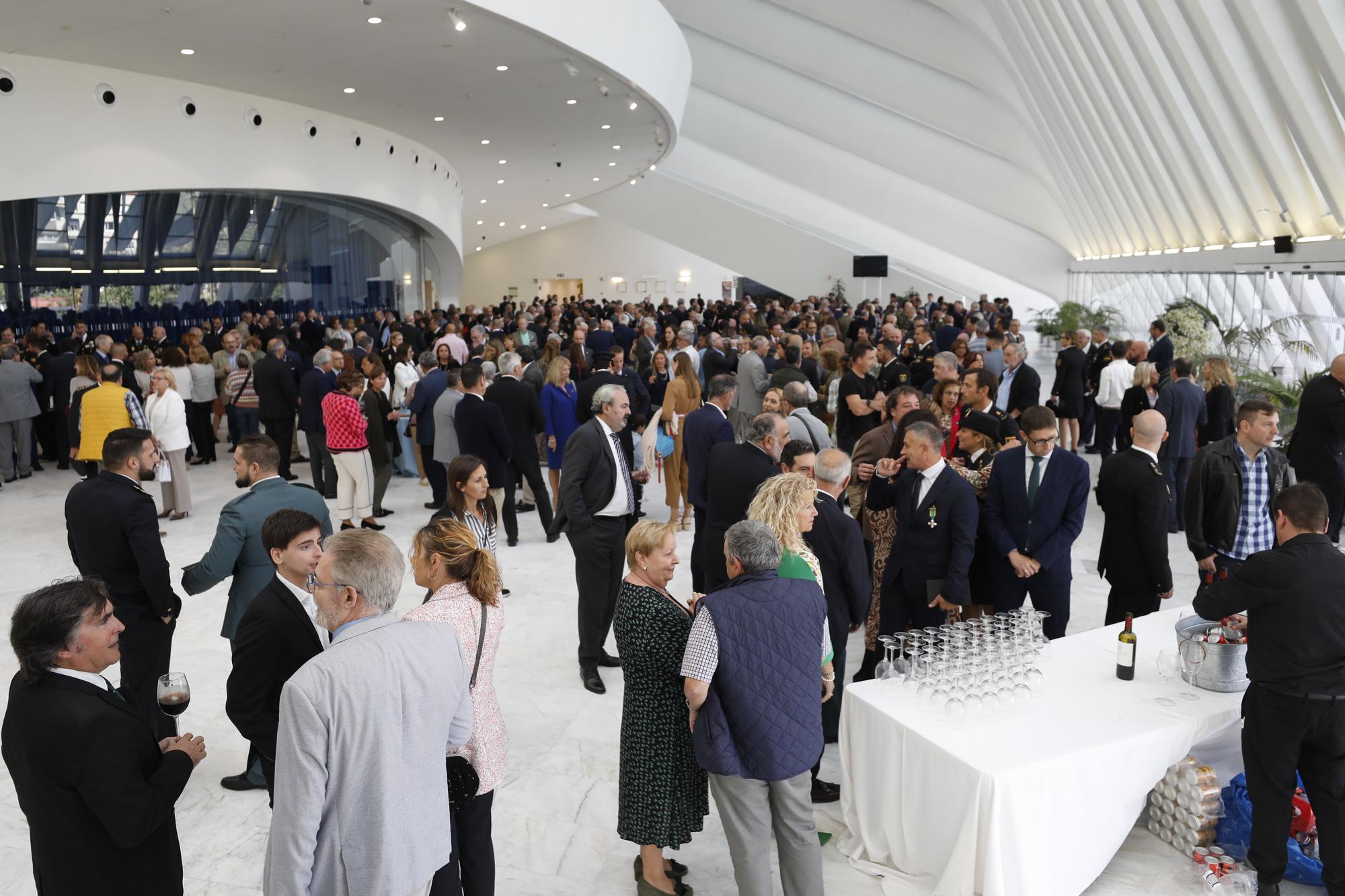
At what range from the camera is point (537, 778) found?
4227mm

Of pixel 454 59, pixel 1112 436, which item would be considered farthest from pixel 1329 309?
pixel 454 59

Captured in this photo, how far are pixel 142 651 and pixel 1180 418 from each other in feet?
23.9

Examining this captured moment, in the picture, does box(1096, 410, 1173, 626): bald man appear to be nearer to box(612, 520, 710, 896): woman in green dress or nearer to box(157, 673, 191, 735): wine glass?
box(612, 520, 710, 896): woman in green dress

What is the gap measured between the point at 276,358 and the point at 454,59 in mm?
4191

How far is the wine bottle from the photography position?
11.9 ft

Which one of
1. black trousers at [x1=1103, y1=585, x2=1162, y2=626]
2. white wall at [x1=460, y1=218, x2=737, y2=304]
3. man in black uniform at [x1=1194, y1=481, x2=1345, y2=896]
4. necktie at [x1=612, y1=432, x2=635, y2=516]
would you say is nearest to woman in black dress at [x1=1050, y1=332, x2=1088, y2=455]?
black trousers at [x1=1103, y1=585, x2=1162, y2=626]

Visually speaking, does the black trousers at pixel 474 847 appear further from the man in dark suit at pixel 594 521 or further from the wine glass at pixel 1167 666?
the wine glass at pixel 1167 666

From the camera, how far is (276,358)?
9.32m

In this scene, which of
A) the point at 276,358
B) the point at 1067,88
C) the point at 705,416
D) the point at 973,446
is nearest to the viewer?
the point at 973,446

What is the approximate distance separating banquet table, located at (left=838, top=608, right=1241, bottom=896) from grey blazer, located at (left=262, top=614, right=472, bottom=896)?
5.56ft

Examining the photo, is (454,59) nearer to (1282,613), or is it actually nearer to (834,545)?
(834,545)

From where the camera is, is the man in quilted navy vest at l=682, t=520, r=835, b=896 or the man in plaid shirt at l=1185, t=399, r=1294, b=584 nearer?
the man in quilted navy vest at l=682, t=520, r=835, b=896

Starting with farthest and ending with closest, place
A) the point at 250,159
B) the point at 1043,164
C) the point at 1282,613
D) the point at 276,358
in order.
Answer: the point at 1043,164, the point at 250,159, the point at 276,358, the point at 1282,613

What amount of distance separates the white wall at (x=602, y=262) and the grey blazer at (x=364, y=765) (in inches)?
1331
